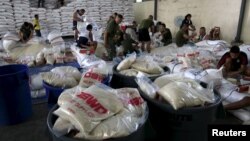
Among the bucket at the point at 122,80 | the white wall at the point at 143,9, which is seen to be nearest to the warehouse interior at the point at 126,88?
the bucket at the point at 122,80

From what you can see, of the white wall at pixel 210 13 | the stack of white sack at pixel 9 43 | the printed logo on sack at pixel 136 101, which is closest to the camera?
the printed logo on sack at pixel 136 101

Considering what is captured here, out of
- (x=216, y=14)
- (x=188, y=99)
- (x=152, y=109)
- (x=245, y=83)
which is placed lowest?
(x=245, y=83)

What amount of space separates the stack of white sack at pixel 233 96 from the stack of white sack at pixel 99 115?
136cm

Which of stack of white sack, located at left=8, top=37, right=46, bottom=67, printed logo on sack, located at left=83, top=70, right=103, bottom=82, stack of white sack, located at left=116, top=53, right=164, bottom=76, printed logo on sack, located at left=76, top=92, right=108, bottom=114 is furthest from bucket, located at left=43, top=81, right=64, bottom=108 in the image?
stack of white sack, located at left=8, top=37, right=46, bottom=67

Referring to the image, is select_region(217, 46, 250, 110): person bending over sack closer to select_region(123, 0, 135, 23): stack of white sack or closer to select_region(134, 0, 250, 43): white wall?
select_region(134, 0, 250, 43): white wall

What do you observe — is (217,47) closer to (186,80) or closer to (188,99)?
(186,80)

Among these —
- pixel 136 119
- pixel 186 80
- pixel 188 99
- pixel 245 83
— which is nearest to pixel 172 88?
pixel 188 99

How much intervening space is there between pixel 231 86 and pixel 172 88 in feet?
4.20

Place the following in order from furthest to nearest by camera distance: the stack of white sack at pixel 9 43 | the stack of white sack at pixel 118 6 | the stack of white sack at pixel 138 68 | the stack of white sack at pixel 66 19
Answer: the stack of white sack at pixel 118 6 < the stack of white sack at pixel 66 19 < the stack of white sack at pixel 9 43 < the stack of white sack at pixel 138 68

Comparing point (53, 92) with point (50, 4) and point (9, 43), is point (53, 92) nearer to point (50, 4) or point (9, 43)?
point (9, 43)

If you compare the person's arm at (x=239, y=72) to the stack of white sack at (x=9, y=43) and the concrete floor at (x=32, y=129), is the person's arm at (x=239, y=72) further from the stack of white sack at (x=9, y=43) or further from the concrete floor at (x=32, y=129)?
the stack of white sack at (x=9, y=43)

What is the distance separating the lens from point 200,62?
10.3 feet

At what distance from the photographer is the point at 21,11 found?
21.3 feet

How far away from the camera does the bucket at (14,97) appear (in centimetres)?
204
